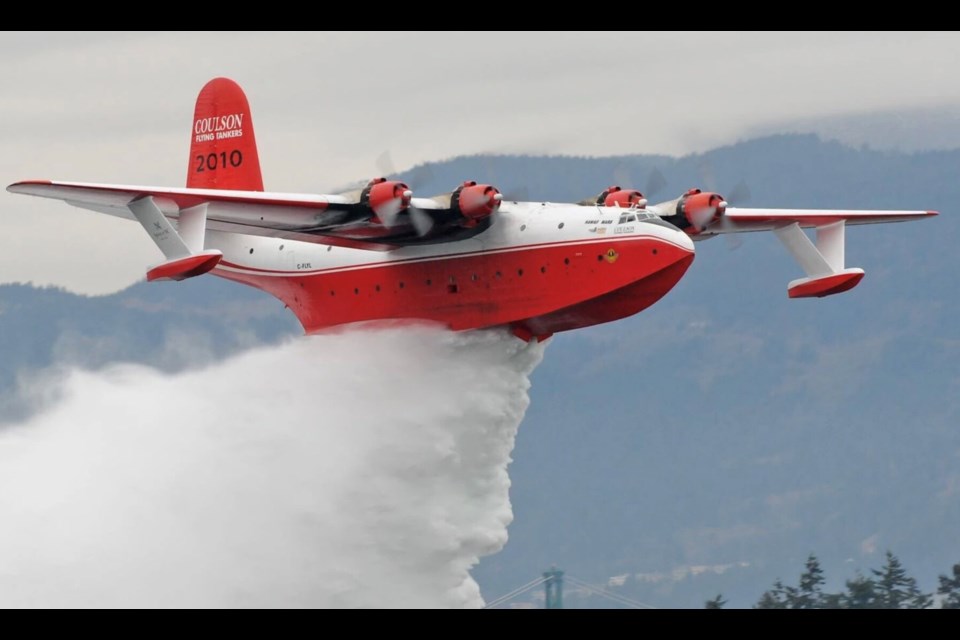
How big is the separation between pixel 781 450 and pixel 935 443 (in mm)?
13983

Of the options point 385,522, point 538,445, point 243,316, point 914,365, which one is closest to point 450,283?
point 385,522

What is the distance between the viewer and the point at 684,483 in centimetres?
14800

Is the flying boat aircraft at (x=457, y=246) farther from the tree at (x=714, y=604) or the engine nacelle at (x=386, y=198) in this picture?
the tree at (x=714, y=604)

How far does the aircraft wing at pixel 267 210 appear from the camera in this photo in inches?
1303

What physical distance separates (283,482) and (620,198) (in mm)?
9278

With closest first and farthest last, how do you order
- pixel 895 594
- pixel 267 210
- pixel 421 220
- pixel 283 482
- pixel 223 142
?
pixel 267 210
pixel 421 220
pixel 283 482
pixel 223 142
pixel 895 594

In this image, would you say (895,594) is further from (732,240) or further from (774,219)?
(732,240)

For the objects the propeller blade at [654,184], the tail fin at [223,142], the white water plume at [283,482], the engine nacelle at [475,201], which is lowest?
the white water plume at [283,482]

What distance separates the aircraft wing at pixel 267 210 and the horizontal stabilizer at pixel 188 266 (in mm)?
1524

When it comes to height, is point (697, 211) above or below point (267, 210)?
above

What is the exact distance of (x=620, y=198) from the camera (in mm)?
38219

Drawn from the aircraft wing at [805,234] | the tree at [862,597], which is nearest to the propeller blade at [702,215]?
the aircraft wing at [805,234]

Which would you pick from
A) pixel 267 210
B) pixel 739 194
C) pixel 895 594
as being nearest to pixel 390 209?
pixel 267 210

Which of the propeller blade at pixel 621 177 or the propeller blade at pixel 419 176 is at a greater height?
the propeller blade at pixel 621 177
